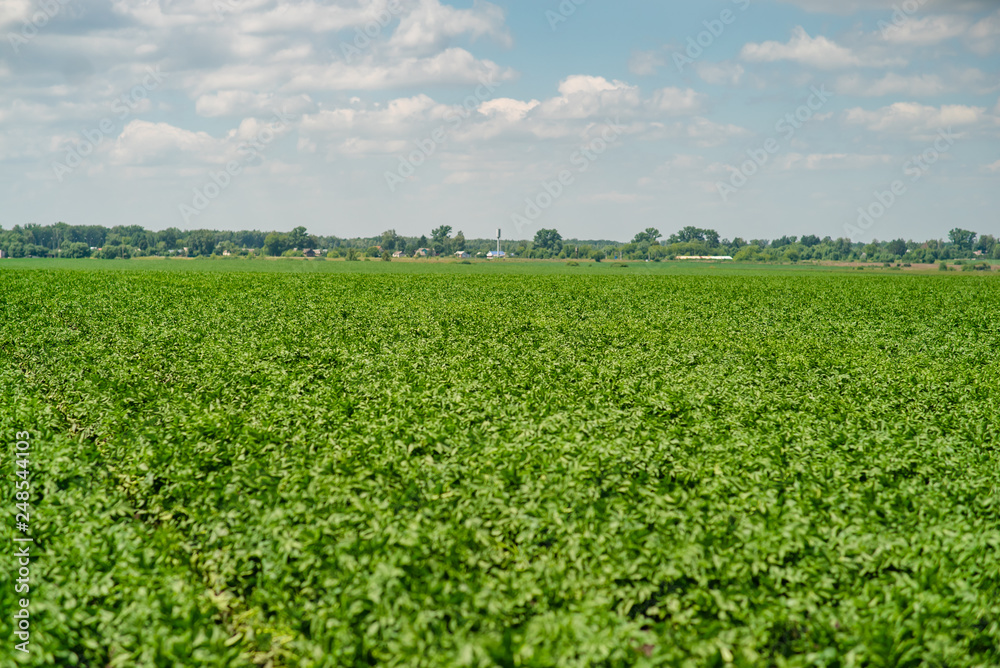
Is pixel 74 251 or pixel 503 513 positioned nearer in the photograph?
pixel 503 513

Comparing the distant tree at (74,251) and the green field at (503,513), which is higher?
the distant tree at (74,251)

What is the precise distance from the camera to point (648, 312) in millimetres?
30453

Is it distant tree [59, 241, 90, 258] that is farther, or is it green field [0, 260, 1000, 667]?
distant tree [59, 241, 90, 258]

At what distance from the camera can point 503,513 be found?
26.0 feet

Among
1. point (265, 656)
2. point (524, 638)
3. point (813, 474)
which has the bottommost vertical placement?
point (265, 656)

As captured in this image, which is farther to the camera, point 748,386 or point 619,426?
point 748,386

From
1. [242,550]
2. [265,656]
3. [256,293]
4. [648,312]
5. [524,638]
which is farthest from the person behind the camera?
[256,293]

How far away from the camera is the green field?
6.08 metres

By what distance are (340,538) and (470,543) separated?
1.39m

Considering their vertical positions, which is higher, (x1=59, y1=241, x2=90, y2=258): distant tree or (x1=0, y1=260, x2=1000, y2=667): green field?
(x1=59, y1=241, x2=90, y2=258): distant tree

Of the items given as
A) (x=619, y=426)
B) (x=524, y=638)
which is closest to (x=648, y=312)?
(x=619, y=426)

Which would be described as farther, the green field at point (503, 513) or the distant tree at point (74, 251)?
the distant tree at point (74, 251)

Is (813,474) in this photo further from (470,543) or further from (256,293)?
(256,293)

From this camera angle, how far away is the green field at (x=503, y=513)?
608cm
